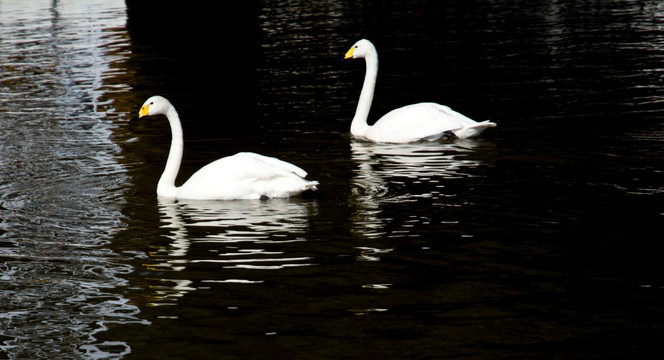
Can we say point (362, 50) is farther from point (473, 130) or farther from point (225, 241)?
point (225, 241)

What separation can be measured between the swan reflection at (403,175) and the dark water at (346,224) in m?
0.04

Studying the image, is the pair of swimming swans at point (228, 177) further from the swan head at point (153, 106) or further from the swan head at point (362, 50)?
the swan head at point (362, 50)

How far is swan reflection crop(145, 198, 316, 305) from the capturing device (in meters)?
7.92

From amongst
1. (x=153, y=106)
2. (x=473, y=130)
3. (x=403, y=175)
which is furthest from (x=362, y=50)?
(x=153, y=106)

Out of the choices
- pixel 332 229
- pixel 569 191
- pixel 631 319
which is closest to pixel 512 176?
pixel 569 191

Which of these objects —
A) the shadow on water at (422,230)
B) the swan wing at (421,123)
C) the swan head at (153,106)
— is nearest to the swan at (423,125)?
the swan wing at (421,123)

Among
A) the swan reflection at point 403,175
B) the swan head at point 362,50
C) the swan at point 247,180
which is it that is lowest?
the swan reflection at point 403,175

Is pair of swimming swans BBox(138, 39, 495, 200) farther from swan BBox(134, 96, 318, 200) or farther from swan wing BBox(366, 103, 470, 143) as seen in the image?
swan wing BBox(366, 103, 470, 143)

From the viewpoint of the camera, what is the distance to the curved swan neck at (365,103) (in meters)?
14.4

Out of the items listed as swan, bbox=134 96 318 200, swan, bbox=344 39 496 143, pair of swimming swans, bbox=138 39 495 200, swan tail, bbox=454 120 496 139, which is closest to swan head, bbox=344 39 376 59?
swan, bbox=344 39 496 143

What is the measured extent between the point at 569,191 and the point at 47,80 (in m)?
14.9

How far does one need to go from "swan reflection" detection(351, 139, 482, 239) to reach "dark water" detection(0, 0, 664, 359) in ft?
0.13

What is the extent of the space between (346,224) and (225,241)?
1158 mm

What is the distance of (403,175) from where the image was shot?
11.4 m
